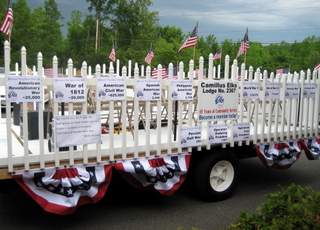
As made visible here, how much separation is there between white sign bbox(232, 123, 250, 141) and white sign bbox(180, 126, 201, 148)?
0.63m

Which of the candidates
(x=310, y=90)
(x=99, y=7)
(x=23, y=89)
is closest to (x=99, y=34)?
(x=99, y=7)

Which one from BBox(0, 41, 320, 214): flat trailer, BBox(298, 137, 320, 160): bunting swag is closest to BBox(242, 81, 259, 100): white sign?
BBox(0, 41, 320, 214): flat trailer

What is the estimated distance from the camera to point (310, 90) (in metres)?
6.89

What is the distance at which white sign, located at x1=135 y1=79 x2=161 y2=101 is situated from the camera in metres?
5.04

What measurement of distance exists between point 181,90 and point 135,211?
1.76 meters

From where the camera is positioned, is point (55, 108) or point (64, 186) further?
point (64, 186)

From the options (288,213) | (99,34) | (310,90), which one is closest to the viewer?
(288,213)

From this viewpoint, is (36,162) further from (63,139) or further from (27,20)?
(27,20)

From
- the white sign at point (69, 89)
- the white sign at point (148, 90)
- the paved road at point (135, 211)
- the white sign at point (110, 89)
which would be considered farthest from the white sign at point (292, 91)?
the white sign at point (69, 89)

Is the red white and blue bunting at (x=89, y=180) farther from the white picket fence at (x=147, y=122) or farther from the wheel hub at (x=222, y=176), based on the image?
the wheel hub at (x=222, y=176)

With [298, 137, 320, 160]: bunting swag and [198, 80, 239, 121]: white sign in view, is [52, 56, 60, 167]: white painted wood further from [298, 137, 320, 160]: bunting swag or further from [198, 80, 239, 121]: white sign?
[298, 137, 320, 160]: bunting swag

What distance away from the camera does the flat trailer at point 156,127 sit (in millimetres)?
4430

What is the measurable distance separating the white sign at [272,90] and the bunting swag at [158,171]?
5.70 feet

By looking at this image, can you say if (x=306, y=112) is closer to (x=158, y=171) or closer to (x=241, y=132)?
(x=241, y=132)
